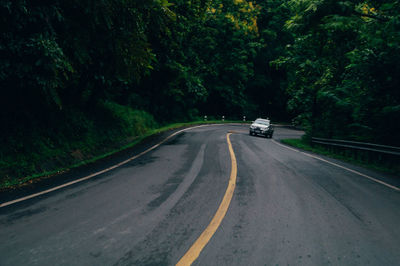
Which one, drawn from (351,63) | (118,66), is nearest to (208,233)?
(118,66)

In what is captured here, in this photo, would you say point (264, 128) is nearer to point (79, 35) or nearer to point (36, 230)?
point (79, 35)

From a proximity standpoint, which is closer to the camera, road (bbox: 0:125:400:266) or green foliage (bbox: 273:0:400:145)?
road (bbox: 0:125:400:266)

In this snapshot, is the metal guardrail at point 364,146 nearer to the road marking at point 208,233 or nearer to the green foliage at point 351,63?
the green foliage at point 351,63

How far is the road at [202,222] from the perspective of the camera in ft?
11.9

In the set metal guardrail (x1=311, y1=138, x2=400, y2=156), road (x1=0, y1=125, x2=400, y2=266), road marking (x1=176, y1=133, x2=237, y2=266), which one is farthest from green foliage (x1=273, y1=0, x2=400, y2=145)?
road marking (x1=176, y1=133, x2=237, y2=266)

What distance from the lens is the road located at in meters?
3.63

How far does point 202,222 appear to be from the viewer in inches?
183

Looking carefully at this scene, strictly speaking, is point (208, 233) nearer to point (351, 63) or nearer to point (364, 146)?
point (364, 146)

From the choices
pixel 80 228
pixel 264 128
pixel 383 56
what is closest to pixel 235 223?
pixel 80 228

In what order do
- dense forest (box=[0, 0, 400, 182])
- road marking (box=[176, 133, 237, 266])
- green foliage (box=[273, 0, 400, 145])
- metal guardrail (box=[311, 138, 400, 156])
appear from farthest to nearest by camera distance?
metal guardrail (box=[311, 138, 400, 156])
green foliage (box=[273, 0, 400, 145])
dense forest (box=[0, 0, 400, 182])
road marking (box=[176, 133, 237, 266])

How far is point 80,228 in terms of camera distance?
4.35 m

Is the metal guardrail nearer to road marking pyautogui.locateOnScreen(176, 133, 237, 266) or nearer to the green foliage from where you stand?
the green foliage

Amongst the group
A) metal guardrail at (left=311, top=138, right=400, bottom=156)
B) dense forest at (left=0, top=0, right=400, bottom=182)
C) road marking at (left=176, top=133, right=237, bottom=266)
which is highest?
dense forest at (left=0, top=0, right=400, bottom=182)

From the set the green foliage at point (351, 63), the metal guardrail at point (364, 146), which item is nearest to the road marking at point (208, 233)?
the green foliage at point (351, 63)
